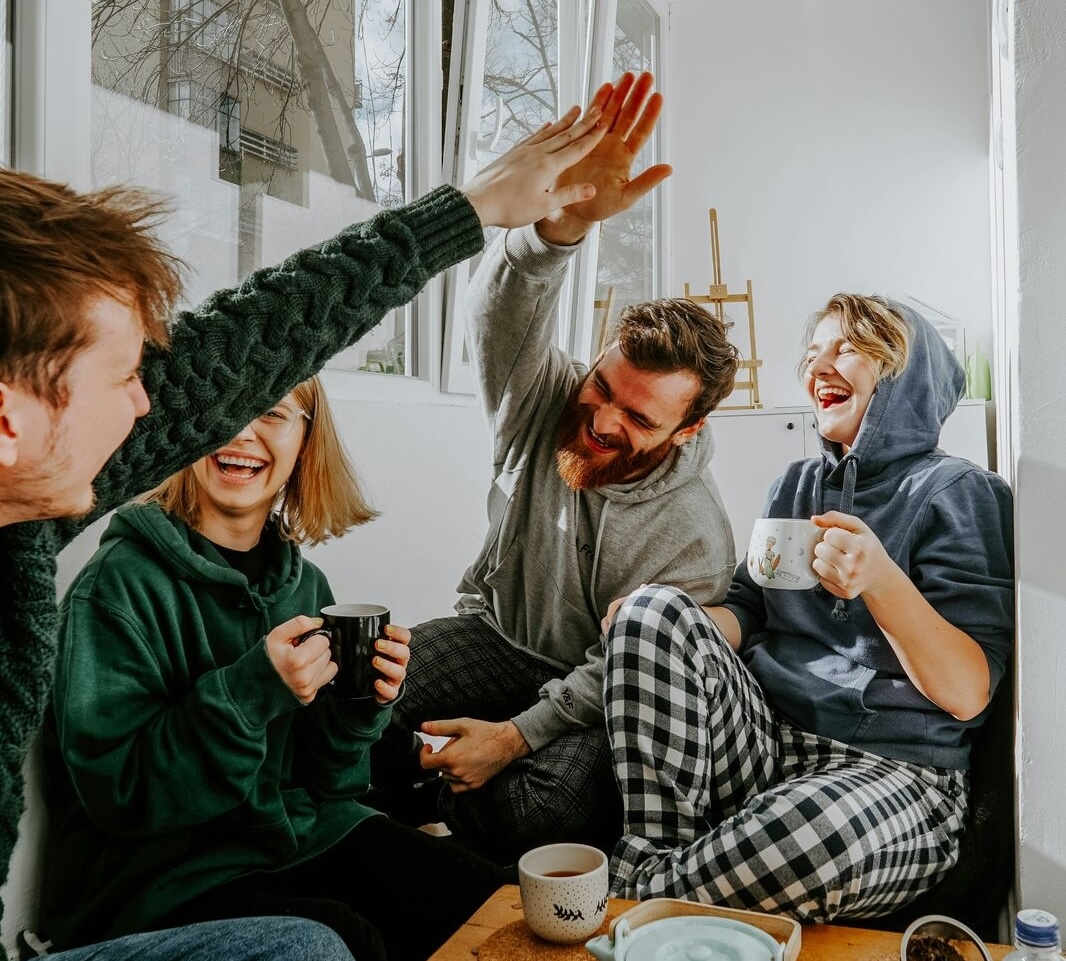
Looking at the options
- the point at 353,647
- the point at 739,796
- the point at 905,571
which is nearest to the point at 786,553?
the point at 905,571

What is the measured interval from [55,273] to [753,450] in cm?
289

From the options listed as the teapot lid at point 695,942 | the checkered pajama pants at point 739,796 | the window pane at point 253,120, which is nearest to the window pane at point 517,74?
the window pane at point 253,120

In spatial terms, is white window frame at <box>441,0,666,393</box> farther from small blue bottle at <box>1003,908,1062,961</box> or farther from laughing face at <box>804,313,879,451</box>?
small blue bottle at <box>1003,908,1062,961</box>

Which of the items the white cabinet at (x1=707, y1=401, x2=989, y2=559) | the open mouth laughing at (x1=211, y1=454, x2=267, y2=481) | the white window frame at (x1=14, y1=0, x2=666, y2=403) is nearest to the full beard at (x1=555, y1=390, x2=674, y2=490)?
the white window frame at (x1=14, y1=0, x2=666, y2=403)

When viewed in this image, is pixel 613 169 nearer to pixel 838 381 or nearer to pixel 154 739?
pixel 838 381

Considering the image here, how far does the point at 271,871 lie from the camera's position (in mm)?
1188

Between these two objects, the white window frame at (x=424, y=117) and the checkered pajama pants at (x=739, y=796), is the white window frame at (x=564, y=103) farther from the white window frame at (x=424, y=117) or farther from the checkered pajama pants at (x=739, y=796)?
the checkered pajama pants at (x=739, y=796)

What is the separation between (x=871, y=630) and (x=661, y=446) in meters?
0.51

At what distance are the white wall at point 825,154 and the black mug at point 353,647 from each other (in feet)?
9.92

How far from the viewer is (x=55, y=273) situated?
0.68 meters

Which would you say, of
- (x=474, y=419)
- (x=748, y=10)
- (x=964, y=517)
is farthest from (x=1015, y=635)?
(x=748, y=10)

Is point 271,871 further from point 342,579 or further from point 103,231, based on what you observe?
point 103,231

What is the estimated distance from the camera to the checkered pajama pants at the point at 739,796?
3.79 feet

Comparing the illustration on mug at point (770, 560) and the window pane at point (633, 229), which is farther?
the window pane at point (633, 229)
